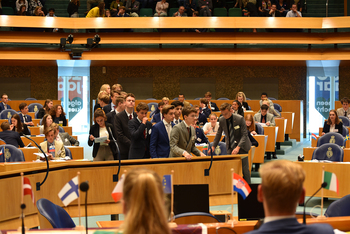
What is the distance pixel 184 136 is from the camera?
18.2 feet

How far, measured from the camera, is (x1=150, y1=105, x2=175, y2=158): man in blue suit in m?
5.55

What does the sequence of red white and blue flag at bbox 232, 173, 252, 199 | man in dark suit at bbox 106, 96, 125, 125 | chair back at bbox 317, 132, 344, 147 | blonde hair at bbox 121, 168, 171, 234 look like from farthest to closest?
chair back at bbox 317, 132, 344, 147
man in dark suit at bbox 106, 96, 125, 125
red white and blue flag at bbox 232, 173, 252, 199
blonde hair at bbox 121, 168, 171, 234

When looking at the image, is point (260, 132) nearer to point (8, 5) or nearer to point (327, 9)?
point (327, 9)

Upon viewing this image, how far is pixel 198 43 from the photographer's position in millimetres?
13938

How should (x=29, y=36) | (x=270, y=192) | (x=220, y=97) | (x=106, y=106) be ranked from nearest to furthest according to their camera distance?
Answer: (x=270, y=192), (x=106, y=106), (x=29, y=36), (x=220, y=97)

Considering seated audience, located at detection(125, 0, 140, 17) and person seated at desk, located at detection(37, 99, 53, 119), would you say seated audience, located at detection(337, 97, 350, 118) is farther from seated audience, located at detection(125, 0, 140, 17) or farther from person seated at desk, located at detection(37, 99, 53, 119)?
person seated at desk, located at detection(37, 99, 53, 119)

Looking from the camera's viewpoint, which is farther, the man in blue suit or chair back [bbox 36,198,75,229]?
the man in blue suit

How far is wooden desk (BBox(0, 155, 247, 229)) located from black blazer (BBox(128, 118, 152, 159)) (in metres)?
0.59

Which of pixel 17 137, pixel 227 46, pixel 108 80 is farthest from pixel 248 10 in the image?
pixel 17 137

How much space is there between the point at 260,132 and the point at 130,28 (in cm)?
666

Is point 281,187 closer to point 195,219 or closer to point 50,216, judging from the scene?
point 195,219

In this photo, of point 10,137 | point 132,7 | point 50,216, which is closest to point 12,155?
point 10,137

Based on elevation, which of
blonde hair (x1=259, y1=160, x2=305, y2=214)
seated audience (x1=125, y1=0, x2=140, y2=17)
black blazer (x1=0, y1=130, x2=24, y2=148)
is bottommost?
black blazer (x1=0, y1=130, x2=24, y2=148)

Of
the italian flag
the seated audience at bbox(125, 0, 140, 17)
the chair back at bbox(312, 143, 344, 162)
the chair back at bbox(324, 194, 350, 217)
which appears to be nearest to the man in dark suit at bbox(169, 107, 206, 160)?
the chair back at bbox(324, 194, 350, 217)
